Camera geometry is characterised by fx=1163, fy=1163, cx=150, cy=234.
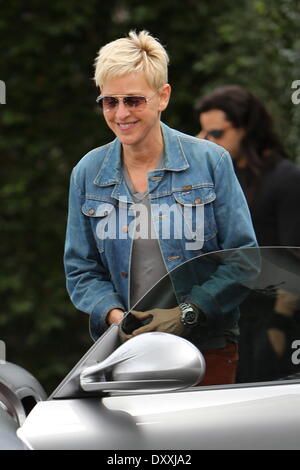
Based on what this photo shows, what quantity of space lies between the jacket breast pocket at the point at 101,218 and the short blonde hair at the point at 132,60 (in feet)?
1.19

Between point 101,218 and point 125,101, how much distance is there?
360 millimetres

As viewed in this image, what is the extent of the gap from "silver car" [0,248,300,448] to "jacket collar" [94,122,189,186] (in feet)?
2.29

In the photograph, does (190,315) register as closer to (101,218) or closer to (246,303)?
(246,303)

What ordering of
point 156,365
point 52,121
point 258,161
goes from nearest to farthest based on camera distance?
point 156,365
point 258,161
point 52,121

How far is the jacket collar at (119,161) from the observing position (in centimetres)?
348

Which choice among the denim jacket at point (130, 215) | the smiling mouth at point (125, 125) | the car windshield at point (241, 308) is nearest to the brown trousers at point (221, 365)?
the car windshield at point (241, 308)

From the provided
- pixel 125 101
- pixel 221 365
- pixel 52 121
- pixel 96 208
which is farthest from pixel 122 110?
pixel 52 121

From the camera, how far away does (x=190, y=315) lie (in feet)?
9.08

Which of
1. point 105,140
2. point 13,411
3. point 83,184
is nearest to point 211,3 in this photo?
point 105,140

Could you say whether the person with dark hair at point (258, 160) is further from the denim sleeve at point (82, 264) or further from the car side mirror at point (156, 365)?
the car side mirror at point (156, 365)

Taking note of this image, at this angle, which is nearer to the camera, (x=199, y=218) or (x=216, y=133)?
(x=199, y=218)

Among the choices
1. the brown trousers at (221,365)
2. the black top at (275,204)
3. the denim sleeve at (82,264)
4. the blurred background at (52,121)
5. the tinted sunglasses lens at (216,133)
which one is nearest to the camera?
the brown trousers at (221,365)

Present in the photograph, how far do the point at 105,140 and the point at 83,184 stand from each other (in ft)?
20.4
